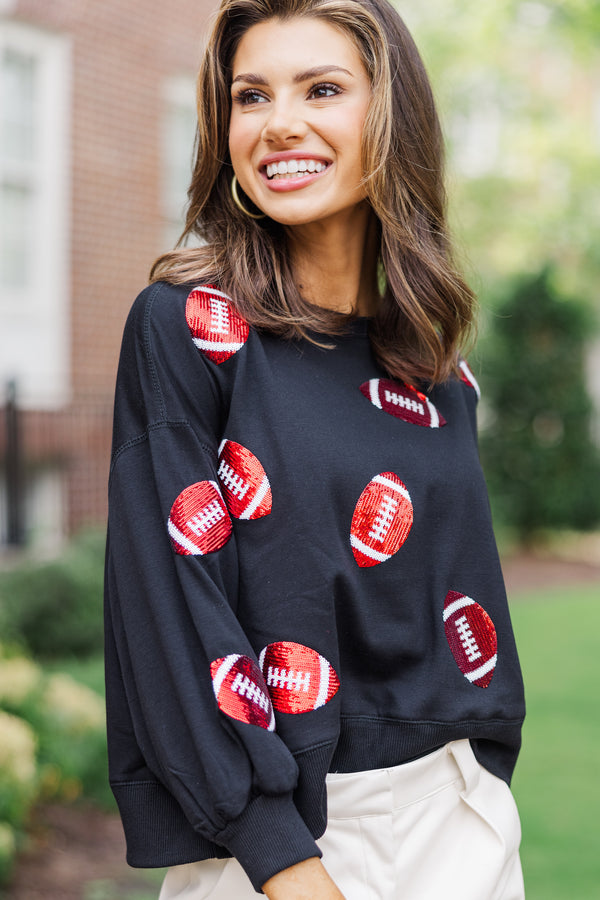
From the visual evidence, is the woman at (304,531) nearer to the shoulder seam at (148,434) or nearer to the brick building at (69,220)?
the shoulder seam at (148,434)

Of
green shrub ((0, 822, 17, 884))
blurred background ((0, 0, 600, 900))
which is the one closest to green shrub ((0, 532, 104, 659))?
blurred background ((0, 0, 600, 900))

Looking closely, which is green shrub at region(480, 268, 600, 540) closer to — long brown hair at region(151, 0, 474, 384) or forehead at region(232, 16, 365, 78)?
long brown hair at region(151, 0, 474, 384)

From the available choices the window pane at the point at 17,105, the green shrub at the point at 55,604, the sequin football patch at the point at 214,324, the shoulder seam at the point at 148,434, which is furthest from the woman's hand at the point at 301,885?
the window pane at the point at 17,105

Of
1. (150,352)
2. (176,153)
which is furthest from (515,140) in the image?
(150,352)

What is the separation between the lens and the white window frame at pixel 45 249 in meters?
7.09

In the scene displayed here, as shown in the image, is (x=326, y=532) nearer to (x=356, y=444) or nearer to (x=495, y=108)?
(x=356, y=444)

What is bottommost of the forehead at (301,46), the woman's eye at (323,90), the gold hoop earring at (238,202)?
the gold hoop earring at (238,202)

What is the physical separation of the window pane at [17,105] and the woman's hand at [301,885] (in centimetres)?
665

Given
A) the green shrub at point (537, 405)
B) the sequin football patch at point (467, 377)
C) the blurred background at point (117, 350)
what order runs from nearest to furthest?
the sequin football patch at point (467, 377) < the blurred background at point (117, 350) < the green shrub at point (537, 405)

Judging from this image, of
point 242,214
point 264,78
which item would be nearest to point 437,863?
point 242,214

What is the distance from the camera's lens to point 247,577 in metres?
1.50

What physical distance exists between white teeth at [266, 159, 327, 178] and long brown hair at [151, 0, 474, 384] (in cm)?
9

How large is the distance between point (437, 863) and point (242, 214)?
1.13 metres

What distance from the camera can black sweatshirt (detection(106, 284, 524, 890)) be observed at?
139 centimetres
